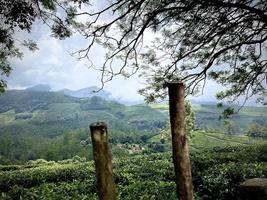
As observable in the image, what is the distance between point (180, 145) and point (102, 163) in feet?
3.42

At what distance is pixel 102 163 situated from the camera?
3949mm

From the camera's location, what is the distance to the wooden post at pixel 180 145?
401 cm

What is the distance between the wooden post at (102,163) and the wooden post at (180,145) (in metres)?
0.85

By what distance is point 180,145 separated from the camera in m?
4.14

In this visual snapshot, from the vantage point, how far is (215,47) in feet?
34.8

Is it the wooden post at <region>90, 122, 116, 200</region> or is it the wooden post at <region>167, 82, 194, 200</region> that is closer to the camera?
the wooden post at <region>90, 122, 116, 200</region>

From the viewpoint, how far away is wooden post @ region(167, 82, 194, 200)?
4008 millimetres

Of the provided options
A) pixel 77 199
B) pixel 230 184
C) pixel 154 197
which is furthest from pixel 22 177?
pixel 230 184

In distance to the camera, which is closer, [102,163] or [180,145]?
[102,163]

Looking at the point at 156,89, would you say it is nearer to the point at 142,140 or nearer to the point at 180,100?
the point at 180,100

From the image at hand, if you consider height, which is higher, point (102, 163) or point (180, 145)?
point (180, 145)

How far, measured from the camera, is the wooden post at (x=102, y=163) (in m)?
3.88

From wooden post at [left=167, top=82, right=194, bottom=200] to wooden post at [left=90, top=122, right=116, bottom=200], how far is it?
0.85 metres

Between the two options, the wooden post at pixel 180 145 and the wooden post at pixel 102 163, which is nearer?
the wooden post at pixel 102 163
